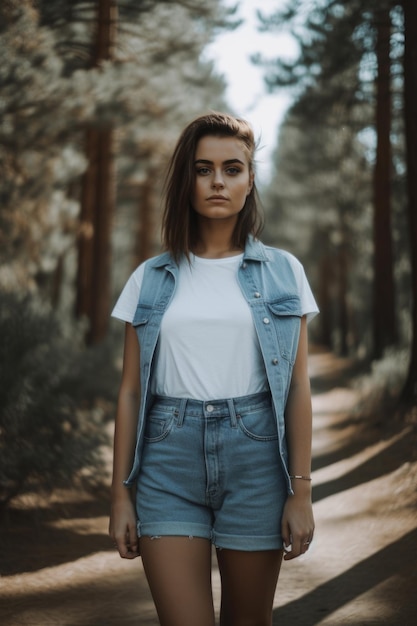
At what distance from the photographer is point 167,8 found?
14203 mm

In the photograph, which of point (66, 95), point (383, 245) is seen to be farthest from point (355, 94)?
point (66, 95)

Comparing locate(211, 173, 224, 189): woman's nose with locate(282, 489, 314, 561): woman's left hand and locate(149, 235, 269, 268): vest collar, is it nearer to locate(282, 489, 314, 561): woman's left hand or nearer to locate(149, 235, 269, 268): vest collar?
locate(149, 235, 269, 268): vest collar

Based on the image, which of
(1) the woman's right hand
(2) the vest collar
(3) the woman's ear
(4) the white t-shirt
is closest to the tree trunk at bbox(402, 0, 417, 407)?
(3) the woman's ear

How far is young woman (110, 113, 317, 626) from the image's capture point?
2.85 meters

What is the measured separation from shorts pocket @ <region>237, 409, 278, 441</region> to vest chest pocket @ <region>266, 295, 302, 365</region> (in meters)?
0.23

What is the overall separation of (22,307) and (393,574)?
6029 mm

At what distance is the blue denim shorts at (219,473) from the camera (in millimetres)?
2854

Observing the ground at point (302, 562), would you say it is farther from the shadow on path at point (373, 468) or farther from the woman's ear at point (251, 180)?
the woman's ear at point (251, 180)

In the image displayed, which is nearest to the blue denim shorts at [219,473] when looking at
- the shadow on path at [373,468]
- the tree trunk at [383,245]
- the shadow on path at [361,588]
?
the shadow on path at [361,588]

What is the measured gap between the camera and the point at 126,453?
3.00m

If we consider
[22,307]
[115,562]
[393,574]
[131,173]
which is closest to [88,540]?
[115,562]

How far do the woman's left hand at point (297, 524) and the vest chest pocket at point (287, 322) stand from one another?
51 centimetres

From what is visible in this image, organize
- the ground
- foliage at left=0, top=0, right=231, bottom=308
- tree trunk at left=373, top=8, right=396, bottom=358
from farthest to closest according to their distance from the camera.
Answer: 1. tree trunk at left=373, top=8, right=396, bottom=358
2. foliage at left=0, top=0, right=231, bottom=308
3. the ground

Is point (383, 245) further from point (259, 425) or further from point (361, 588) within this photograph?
point (259, 425)
